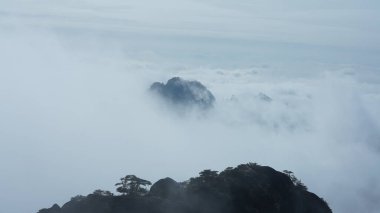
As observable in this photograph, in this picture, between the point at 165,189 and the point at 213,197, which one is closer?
the point at 213,197

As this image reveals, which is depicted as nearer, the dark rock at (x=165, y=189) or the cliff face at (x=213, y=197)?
the cliff face at (x=213, y=197)

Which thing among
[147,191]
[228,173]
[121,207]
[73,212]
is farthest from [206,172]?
[73,212]

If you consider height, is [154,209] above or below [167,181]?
below

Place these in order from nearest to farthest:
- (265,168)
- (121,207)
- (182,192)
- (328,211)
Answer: (121,207), (182,192), (265,168), (328,211)

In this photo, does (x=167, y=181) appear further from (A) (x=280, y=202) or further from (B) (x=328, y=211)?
(B) (x=328, y=211)

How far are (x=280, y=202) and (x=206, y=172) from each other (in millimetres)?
11764

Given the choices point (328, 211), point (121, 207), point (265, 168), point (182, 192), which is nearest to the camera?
point (121, 207)

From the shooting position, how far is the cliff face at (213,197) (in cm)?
7581

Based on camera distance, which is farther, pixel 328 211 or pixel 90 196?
pixel 328 211

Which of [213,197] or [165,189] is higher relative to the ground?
[165,189]

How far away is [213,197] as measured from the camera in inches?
3123

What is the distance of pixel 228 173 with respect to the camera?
275ft

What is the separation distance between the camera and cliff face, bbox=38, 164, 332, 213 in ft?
249

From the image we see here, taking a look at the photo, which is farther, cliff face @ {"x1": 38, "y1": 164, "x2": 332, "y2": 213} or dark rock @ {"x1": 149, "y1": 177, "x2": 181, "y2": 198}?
dark rock @ {"x1": 149, "y1": 177, "x2": 181, "y2": 198}
